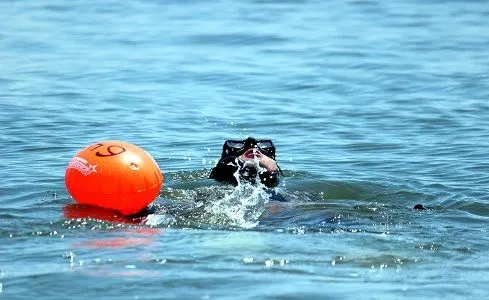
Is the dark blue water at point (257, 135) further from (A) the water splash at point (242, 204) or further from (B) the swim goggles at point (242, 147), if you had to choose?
(B) the swim goggles at point (242, 147)

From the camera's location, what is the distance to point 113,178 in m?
9.98

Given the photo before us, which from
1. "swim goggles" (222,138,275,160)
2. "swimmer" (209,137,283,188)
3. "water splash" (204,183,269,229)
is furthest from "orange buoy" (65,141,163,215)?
"swim goggles" (222,138,275,160)

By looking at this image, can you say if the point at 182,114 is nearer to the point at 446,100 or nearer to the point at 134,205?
the point at 446,100

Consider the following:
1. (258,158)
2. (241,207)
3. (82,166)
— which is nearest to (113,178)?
(82,166)

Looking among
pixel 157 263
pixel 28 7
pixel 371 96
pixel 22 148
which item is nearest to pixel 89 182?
pixel 157 263

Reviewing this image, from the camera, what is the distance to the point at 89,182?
1001cm

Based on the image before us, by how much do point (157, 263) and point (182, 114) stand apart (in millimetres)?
8383

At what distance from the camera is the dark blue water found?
855cm

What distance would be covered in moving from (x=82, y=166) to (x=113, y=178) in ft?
1.02

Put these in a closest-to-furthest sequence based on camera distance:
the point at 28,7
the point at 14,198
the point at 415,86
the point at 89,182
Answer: the point at 89,182, the point at 14,198, the point at 415,86, the point at 28,7

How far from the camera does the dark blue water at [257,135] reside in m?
8.55

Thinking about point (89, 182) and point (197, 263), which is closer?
point (197, 263)

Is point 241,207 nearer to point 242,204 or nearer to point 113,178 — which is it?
point 242,204

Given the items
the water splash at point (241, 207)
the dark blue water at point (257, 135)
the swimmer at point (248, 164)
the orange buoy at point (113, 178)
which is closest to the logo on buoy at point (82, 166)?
the orange buoy at point (113, 178)
